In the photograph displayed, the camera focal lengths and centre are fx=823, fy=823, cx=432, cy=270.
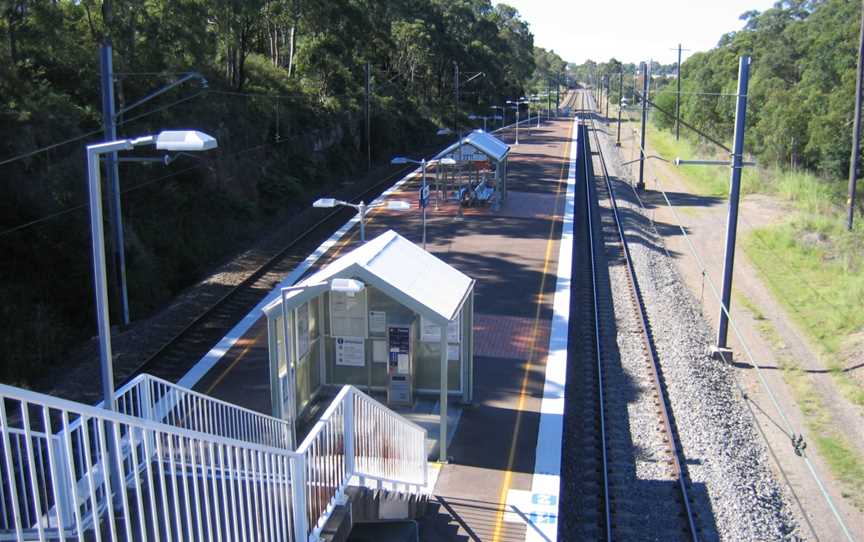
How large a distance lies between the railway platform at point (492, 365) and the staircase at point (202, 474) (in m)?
1.05

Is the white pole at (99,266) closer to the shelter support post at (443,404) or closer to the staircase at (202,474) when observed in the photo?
the staircase at (202,474)

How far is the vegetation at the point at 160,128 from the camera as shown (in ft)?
63.1

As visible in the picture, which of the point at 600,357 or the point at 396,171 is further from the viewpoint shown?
the point at 396,171

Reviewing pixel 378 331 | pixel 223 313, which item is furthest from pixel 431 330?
pixel 223 313

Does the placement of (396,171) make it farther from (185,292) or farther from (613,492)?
(613,492)

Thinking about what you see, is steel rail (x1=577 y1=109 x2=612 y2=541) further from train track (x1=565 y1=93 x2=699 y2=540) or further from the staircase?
the staircase

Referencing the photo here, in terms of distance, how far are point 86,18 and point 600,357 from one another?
18175 mm

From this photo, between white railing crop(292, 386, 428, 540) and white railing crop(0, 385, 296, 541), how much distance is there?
379 millimetres

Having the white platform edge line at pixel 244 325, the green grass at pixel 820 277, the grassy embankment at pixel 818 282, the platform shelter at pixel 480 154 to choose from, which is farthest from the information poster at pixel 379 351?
the platform shelter at pixel 480 154

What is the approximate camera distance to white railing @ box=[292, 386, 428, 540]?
23.8ft

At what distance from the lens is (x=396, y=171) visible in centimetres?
4428

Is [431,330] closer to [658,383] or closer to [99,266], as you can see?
[658,383]

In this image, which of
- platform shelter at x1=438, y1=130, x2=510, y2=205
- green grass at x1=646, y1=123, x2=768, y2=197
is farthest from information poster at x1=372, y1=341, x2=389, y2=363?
green grass at x1=646, y1=123, x2=768, y2=197

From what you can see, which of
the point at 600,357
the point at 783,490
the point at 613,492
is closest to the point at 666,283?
the point at 600,357
